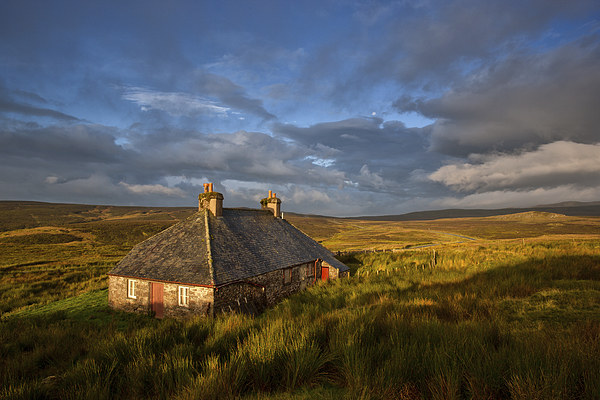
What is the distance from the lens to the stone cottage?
14984 millimetres

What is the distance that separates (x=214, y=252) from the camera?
16.5 metres

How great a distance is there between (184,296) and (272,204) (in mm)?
13442

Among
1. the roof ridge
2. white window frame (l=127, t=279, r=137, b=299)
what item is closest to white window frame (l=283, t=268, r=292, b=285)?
the roof ridge

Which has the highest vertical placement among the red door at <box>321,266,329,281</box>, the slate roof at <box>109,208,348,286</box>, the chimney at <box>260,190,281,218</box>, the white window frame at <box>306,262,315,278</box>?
the chimney at <box>260,190,281,218</box>

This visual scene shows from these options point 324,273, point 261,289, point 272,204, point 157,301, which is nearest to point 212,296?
point 261,289

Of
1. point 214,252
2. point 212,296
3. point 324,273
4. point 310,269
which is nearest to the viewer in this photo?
point 212,296

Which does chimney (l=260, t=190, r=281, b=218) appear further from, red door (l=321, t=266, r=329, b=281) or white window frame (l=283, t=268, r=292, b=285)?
white window frame (l=283, t=268, r=292, b=285)

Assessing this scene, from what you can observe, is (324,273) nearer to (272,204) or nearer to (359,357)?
(272,204)

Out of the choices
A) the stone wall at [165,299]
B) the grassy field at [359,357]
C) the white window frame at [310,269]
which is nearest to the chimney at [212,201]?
the stone wall at [165,299]

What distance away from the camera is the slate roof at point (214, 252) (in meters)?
15.6

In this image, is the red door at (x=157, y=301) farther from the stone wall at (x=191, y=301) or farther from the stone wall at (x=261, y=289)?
the stone wall at (x=261, y=289)

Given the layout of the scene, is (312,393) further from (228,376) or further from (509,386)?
(509,386)

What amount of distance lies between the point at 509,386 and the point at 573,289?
7547 millimetres

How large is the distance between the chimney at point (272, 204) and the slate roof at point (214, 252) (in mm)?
3485
